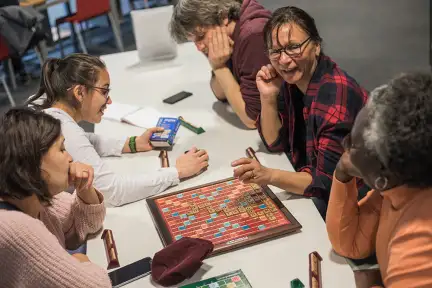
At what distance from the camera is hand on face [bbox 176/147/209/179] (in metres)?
1.81

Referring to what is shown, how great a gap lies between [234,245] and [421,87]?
0.67 metres

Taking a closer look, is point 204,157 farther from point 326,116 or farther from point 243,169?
point 326,116

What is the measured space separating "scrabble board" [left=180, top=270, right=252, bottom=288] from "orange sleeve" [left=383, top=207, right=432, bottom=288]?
36 centimetres

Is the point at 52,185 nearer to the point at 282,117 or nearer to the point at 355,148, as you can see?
the point at 355,148

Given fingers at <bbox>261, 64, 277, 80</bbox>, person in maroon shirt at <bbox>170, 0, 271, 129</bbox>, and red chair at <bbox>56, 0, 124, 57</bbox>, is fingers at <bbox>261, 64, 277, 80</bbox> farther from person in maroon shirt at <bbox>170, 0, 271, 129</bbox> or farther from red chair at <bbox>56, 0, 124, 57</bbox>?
red chair at <bbox>56, 0, 124, 57</bbox>

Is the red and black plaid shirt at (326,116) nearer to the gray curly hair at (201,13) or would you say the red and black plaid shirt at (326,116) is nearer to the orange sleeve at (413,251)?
the orange sleeve at (413,251)

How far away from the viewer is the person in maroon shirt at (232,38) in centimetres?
212

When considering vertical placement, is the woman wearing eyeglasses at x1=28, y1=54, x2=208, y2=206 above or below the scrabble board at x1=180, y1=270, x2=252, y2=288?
above

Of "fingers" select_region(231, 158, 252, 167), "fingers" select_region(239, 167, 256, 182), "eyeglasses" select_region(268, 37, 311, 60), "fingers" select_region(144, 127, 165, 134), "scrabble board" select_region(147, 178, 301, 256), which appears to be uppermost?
"eyeglasses" select_region(268, 37, 311, 60)

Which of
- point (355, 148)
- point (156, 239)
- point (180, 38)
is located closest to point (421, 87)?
point (355, 148)

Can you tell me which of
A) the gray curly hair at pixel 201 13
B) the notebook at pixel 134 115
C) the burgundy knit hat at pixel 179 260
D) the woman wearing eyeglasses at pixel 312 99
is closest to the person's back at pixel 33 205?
the burgundy knit hat at pixel 179 260

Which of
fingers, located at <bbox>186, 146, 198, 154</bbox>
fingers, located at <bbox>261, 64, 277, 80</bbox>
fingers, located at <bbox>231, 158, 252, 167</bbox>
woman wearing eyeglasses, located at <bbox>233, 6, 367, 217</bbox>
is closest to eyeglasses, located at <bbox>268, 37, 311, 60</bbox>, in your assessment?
woman wearing eyeglasses, located at <bbox>233, 6, 367, 217</bbox>

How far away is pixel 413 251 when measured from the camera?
108 centimetres

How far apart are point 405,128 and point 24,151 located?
91 centimetres
